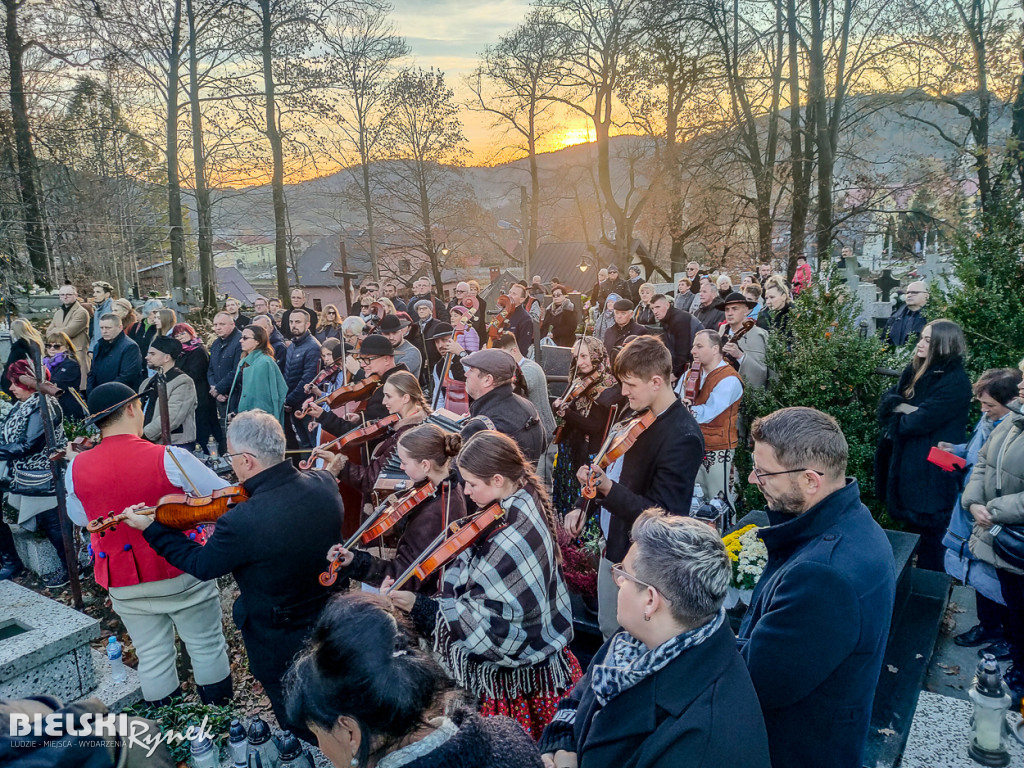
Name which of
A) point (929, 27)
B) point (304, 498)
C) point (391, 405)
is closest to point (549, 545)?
point (304, 498)

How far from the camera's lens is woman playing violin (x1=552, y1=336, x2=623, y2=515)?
217 inches

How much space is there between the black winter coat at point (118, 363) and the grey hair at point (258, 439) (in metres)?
5.38

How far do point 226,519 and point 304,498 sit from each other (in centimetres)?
36

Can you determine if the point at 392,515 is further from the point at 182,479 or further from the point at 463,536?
the point at 182,479

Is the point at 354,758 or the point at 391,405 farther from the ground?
the point at 391,405

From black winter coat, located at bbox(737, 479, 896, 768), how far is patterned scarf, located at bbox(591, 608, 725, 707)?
14.8 inches

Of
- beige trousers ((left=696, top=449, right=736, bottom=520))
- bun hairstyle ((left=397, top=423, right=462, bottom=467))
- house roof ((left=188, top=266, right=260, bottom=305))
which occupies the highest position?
house roof ((left=188, top=266, right=260, bottom=305))

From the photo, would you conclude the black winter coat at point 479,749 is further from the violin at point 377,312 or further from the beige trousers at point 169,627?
the violin at point 377,312

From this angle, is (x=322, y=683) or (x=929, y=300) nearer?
(x=322, y=683)

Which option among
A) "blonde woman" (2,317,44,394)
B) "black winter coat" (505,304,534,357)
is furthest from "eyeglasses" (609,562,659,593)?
"black winter coat" (505,304,534,357)

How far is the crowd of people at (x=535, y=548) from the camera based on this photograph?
170 cm

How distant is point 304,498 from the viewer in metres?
3.22

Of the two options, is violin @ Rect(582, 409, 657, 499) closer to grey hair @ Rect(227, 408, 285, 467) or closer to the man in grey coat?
grey hair @ Rect(227, 408, 285, 467)

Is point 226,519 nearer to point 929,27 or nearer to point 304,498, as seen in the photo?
point 304,498
